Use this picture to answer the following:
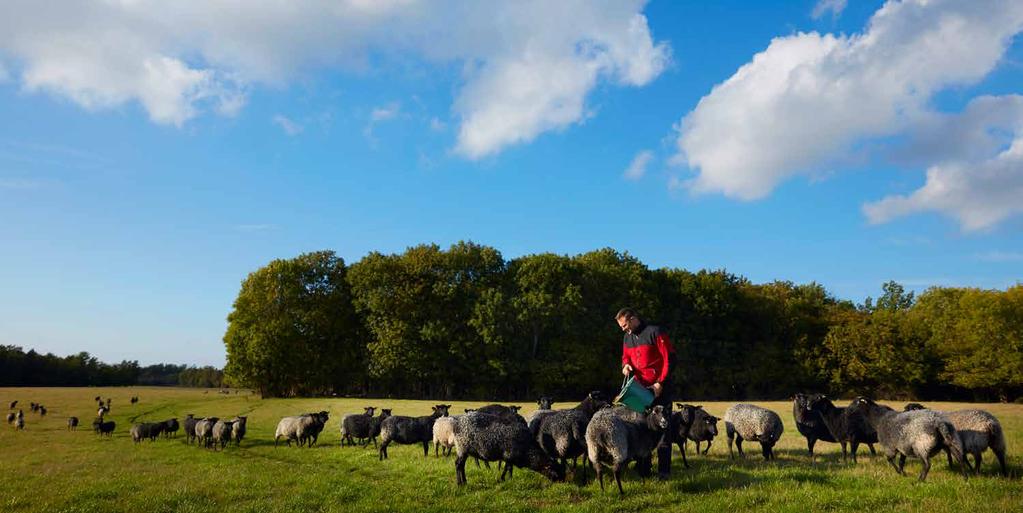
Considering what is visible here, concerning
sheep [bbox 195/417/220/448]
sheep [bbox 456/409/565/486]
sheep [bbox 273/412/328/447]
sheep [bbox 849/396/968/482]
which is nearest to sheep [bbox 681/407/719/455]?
sheep [bbox 849/396/968/482]

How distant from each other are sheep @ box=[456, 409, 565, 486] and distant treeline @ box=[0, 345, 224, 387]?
111m

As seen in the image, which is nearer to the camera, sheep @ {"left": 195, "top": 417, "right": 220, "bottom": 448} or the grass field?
the grass field

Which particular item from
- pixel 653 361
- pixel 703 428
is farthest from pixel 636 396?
pixel 703 428

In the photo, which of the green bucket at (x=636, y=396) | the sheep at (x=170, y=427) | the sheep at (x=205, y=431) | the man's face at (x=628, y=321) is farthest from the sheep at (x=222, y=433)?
the man's face at (x=628, y=321)

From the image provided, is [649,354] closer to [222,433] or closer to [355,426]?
[355,426]

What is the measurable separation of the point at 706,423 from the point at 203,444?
861 inches

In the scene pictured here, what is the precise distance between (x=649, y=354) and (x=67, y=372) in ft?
396

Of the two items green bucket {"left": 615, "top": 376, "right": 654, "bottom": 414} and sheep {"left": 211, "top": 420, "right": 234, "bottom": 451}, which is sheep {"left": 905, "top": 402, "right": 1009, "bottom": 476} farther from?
sheep {"left": 211, "top": 420, "right": 234, "bottom": 451}

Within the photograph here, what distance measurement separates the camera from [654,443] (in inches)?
463

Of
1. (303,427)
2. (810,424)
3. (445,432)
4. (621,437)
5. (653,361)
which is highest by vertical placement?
(653,361)

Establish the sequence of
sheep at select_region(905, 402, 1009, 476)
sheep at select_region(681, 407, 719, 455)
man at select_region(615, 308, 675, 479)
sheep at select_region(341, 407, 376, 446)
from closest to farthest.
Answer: sheep at select_region(905, 402, 1009, 476) → man at select_region(615, 308, 675, 479) → sheep at select_region(681, 407, 719, 455) → sheep at select_region(341, 407, 376, 446)

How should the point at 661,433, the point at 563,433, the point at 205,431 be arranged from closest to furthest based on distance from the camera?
the point at 661,433, the point at 563,433, the point at 205,431

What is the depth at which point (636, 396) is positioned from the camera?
38.8 ft

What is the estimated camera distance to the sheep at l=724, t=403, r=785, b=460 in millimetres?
14555
